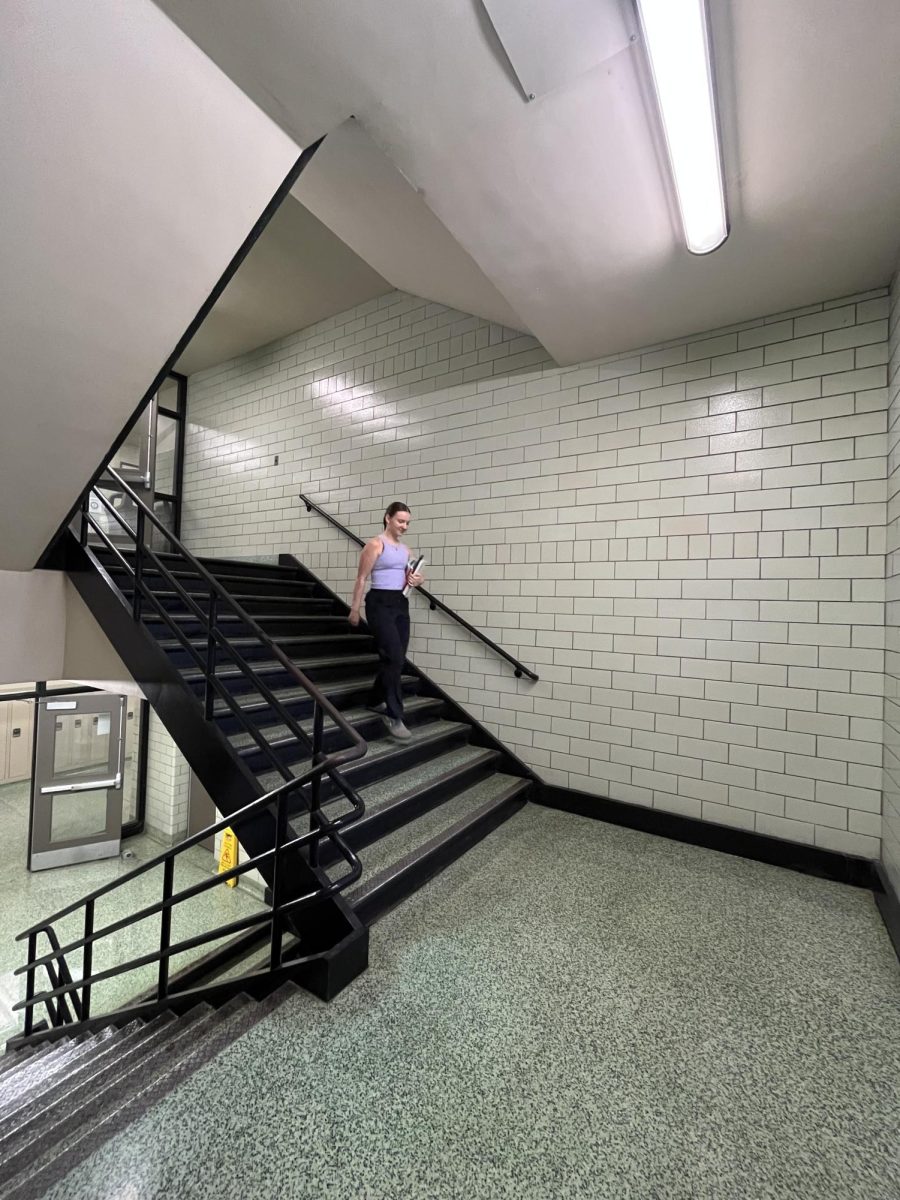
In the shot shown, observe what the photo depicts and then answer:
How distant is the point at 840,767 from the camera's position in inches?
106

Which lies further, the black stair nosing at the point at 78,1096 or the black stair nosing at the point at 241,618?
the black stair nosing at the point at 241,618

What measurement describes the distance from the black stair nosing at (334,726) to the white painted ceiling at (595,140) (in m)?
2.48

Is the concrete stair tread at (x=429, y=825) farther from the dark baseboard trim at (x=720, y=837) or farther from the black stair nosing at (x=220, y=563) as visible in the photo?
the black stair nosing at (x=220, y=563)

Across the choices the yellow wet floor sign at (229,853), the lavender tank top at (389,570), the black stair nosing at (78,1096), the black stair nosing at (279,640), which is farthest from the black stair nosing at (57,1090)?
the yellow wet floor sign at (229,853)

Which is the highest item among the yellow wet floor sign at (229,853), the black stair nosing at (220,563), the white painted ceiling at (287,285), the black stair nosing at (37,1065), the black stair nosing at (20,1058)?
the white painted ceiling at (287,285)

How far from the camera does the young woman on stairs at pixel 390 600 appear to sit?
10.4 feet

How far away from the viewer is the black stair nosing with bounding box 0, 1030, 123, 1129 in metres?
1.83

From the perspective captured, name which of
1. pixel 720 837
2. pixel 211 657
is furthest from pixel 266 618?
pixel 720 837

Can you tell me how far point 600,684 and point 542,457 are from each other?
5.89 ft

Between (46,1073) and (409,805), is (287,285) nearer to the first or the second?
(409,805)

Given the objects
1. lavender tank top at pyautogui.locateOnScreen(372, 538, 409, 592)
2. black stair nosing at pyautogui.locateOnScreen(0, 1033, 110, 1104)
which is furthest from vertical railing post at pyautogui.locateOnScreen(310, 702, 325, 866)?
black stair nosing at pyautogui.locateOnScreen(0, 1033, 110, 1104)

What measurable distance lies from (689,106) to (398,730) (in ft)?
10.9

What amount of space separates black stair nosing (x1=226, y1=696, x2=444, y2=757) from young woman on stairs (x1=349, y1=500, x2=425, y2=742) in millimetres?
162

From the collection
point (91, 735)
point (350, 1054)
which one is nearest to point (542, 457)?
point (350, 1054)
